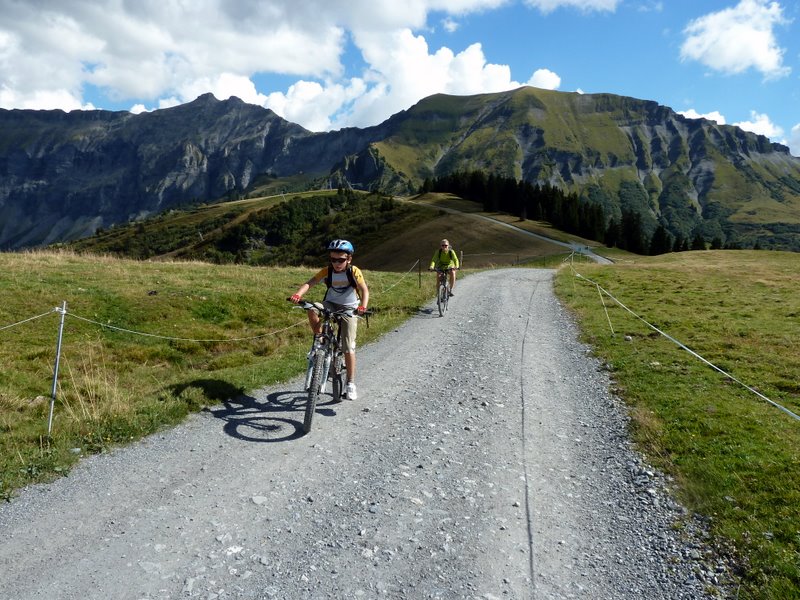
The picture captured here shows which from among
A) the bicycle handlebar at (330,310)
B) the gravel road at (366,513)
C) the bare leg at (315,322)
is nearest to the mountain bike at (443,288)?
the gravel road at (366,513)

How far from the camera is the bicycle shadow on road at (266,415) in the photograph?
805 centimetres

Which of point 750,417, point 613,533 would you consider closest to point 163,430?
point 613,533

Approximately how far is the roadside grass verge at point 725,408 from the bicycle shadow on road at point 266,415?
5777 millimetres

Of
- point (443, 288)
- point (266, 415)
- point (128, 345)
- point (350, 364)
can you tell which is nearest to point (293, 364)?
point (350, 364)

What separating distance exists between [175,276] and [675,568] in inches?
1015

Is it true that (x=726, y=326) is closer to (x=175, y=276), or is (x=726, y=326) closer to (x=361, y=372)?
(x=361, y=372)

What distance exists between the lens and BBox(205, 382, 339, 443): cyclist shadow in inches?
317

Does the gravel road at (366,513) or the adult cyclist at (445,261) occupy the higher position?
the adult cyclist at (445,261)

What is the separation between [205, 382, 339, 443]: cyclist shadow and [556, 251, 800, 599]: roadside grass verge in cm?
580

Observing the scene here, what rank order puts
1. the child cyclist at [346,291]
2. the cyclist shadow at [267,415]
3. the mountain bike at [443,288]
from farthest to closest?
the mountain bike at [443,288]
the child cyclist at [346,291]
the cyclist shadow at [267,415]

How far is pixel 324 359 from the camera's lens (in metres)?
8.73

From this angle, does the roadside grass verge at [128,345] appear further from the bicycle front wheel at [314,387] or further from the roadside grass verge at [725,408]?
the roadside grass verge at [725,408]

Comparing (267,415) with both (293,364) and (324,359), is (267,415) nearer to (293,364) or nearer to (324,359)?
(324,359)

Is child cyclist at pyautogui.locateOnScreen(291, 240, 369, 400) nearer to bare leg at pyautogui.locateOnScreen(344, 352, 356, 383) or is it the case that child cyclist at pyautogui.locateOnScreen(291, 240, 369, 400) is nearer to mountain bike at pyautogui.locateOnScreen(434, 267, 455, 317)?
bare leg at pyautogui.locateOnScreen(344, 352, 356, 383)
